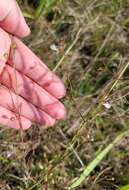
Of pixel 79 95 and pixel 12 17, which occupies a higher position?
pixel 12 17

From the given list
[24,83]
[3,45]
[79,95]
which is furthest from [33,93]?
[79,95]

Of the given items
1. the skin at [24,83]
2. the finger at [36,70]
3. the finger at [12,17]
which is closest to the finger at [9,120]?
the skin at [24,83]

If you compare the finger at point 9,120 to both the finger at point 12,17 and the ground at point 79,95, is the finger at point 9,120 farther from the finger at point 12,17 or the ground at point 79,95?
the finger at point 12,17

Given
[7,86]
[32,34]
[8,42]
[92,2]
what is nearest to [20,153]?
[7,86]

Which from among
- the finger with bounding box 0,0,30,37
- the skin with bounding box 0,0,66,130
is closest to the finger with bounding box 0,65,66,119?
the skin with bounding box 0,0,66,130

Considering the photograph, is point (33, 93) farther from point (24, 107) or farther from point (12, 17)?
point (12, 17)

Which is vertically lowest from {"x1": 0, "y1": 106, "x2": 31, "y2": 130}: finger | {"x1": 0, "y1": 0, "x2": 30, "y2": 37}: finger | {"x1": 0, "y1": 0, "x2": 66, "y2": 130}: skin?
{"x1": 0, "y1": 106, "x2": 31, "y2": 130}: finger

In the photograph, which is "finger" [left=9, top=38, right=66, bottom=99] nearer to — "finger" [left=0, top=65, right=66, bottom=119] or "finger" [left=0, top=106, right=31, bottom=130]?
"finger" [left=0, top=65, right=66, bottom=119]
